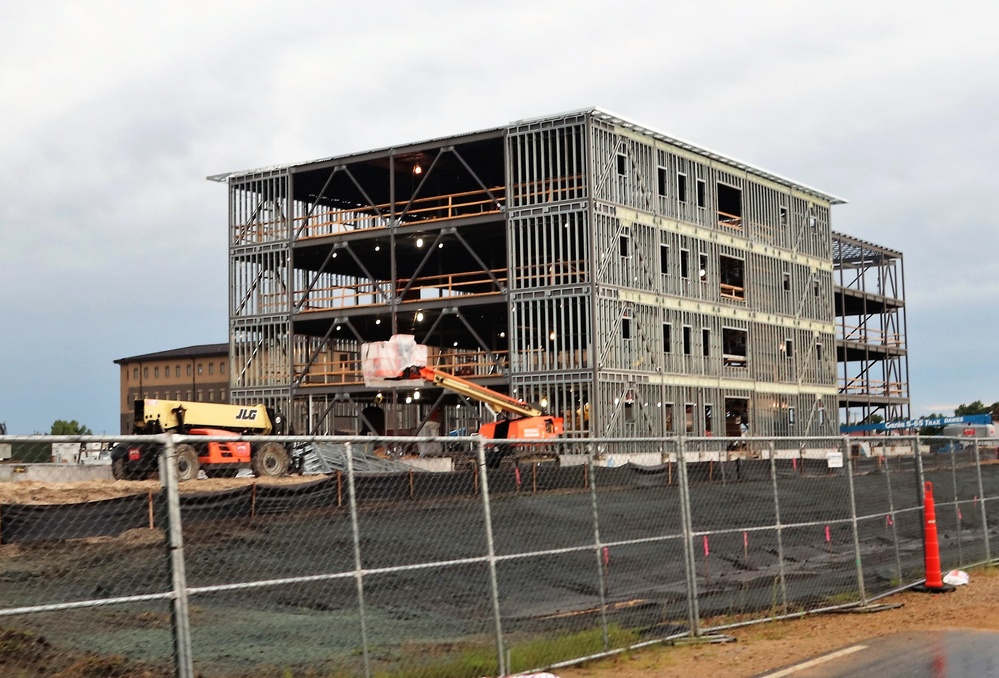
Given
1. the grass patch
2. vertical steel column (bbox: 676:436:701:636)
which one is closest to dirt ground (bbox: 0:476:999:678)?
the grass patch

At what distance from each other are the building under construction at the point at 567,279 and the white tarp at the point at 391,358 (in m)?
6.82

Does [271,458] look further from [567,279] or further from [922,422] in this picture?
[922,422]

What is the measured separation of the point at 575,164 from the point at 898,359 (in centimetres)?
3853

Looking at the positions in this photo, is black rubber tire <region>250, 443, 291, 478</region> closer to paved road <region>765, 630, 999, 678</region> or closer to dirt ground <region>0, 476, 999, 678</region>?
dirt ground <region>0, 476, 999, 678</region>

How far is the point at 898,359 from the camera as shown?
75312 mm

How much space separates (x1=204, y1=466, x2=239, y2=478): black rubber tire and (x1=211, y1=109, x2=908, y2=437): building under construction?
11516mm

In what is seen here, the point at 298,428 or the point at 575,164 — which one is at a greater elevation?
the point at 575,164

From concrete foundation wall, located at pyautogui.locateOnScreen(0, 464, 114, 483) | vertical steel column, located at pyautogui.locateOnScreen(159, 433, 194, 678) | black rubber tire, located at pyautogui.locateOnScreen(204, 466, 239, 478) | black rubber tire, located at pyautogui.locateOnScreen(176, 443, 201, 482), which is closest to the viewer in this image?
vertical steel column, located at pyautogui.locateOnScreen(159, 433, 194, 678)

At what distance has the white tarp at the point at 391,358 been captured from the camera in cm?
3794

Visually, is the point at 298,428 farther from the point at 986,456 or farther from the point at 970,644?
the point at 970,644

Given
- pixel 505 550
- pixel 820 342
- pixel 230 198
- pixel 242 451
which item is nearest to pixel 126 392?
pixel 230 198

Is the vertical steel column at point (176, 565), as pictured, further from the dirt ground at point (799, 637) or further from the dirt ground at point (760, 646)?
the dirt ground at point (799, 637)

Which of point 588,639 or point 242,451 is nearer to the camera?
point 588,639

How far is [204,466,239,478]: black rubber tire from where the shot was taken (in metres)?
32.7
